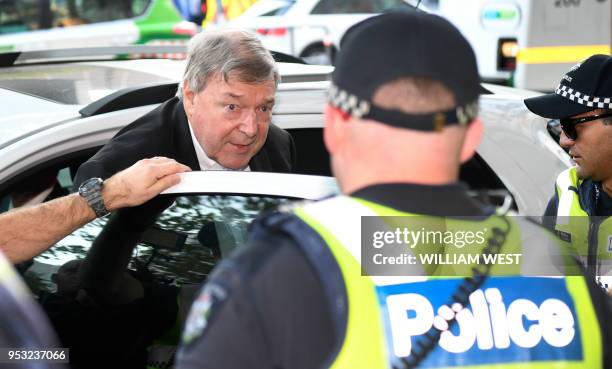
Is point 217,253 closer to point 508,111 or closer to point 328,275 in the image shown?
point 328,275

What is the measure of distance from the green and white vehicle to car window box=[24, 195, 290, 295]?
353 inches

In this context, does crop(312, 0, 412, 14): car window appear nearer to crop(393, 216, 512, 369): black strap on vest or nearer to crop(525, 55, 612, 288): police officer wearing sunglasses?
crop(525, 55, 612, 288): police officer wearing sunglasses

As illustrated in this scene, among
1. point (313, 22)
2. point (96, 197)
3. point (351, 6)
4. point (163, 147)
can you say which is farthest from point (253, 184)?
point (351, 6)

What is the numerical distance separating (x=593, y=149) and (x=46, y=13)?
945cm

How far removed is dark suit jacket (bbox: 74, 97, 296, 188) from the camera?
10.4 ft

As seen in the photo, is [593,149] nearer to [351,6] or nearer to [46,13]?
[46,13]

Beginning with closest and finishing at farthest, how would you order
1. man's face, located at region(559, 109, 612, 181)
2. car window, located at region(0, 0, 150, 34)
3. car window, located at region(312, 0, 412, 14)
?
man's face, located at region(559, 109, 612, 181), car window, located at region(0, 0, 150, 34), car window, located at region(312, 0, 412, 14)

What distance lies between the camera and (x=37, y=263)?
2.86 meters

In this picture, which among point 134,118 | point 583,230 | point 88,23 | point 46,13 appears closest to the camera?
point 583,230

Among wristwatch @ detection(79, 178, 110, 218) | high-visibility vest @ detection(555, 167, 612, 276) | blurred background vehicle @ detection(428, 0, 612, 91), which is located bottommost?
blurred background vehicle @ detection(428, 0, 612, 91)

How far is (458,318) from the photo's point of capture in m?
1.61

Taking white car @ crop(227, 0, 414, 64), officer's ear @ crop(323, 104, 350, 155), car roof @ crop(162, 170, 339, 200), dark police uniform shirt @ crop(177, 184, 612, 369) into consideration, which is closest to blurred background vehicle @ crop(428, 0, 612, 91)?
white car @ crop(227, 0, 414, 64)

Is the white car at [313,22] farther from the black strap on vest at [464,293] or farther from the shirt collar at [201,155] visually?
the black strap on vest at [464,293]

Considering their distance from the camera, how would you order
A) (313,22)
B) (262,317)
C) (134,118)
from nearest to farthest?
(262,317), (134,118), (313,22)
